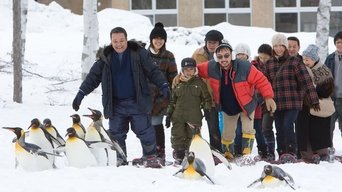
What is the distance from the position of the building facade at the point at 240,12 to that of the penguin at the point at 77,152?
23.3 m

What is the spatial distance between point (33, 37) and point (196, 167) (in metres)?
18.1

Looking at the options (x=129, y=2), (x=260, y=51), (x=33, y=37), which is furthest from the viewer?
(x=129, y=2)

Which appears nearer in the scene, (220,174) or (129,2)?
(220,174)

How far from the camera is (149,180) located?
21.0 ft

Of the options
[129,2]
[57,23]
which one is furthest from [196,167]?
[129,2]

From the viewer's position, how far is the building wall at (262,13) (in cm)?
2969

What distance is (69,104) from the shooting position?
14.5 m

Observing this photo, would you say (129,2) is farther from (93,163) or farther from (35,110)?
(93,163)

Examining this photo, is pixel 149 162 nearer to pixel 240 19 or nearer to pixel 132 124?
pixel 132 124

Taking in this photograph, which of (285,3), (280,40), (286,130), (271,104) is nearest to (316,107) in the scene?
(286,130)

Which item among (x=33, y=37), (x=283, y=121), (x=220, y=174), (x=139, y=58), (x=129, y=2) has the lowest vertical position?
(x=220, y=174)

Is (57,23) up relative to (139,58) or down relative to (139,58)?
up

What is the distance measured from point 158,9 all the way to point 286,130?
2267 cm

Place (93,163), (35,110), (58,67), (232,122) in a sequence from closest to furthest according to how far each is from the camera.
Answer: (93,163), (232,122), (35,110), (58,67)
